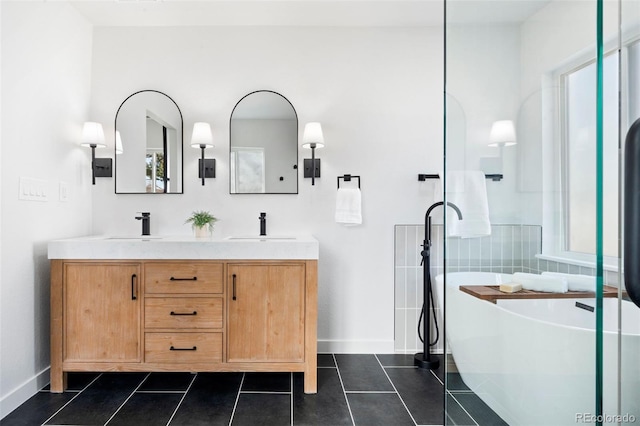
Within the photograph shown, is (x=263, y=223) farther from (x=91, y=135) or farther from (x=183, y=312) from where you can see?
(x=91, y=135)

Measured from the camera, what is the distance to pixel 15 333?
1900 mm

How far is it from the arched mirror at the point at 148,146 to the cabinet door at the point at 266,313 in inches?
39.7

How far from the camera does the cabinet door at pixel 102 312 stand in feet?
6.69

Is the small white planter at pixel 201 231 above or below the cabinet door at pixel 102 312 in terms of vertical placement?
above

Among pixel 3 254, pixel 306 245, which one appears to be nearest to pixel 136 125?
pixel 3 254

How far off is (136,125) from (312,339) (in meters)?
1.99

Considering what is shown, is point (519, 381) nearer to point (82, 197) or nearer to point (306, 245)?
point (306, 245)

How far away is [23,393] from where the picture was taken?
6.31 ft

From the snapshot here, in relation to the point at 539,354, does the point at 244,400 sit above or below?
below

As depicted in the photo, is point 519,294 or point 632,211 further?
point 519,294

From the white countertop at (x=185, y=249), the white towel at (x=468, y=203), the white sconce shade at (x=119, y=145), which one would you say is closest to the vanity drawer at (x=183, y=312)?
the white countertop at (x=185, y=249)

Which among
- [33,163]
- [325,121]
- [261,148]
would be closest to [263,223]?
[261,148]

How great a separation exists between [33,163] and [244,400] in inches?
70.3

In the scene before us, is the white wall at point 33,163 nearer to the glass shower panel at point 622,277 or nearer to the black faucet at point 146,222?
the black faucet at point 146,222
